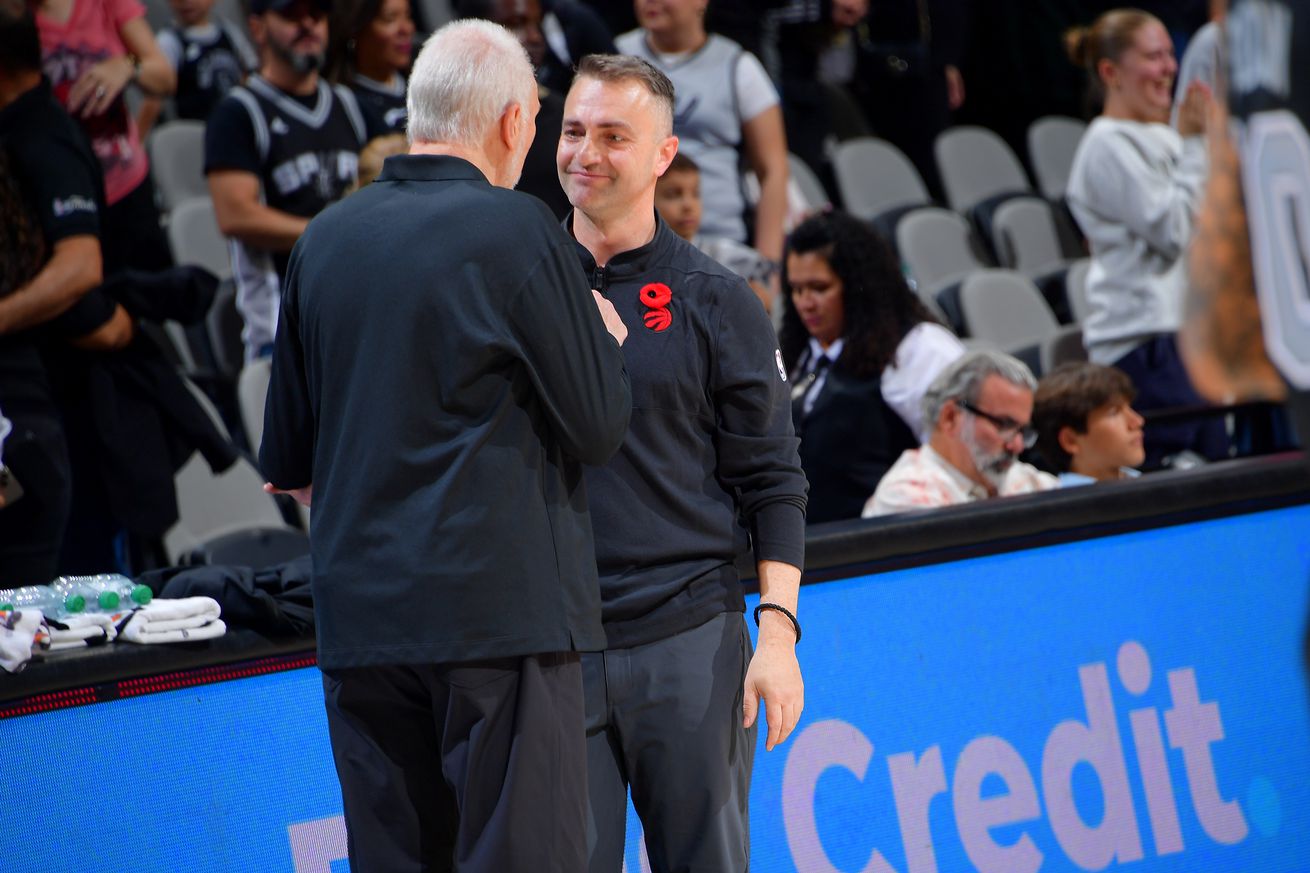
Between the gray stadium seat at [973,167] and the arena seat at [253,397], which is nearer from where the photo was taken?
the arena seat at [253,397]

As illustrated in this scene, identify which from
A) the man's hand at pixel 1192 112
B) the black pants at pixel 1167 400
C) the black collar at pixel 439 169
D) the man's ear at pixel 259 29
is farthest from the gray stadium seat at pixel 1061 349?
the black collar at pixel 439 169

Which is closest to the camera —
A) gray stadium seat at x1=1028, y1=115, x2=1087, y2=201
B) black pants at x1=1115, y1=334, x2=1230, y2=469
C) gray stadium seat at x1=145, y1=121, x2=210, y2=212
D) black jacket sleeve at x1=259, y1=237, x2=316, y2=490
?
black jacket sleeve at x1=259, y1=237, x2=316, y2=490

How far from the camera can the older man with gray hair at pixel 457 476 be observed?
219cm

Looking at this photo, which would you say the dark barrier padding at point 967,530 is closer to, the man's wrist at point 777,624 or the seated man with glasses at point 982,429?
the seated man with glasses at point 982,429

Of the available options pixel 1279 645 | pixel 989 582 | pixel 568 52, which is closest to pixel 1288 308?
pixel 989 582

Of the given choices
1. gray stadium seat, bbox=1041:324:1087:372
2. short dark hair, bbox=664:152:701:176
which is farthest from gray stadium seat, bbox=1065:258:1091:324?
short dark hair, bbox=664:152:701:176

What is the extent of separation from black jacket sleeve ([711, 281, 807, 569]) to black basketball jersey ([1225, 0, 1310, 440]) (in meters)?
1.37

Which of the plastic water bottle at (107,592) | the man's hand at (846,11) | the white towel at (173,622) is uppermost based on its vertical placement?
the man's hand at (846,11)

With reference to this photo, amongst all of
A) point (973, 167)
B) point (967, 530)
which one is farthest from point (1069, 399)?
point (973, 167)

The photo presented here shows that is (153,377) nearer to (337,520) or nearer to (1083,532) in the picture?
(337,520)

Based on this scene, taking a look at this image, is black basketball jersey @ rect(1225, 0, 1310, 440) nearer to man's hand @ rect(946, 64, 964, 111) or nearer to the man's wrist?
the man's wrist

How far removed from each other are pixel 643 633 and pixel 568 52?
3167 millimetres

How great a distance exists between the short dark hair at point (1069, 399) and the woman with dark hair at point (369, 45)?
2.37 meters

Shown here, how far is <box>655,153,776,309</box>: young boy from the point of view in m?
4.91
